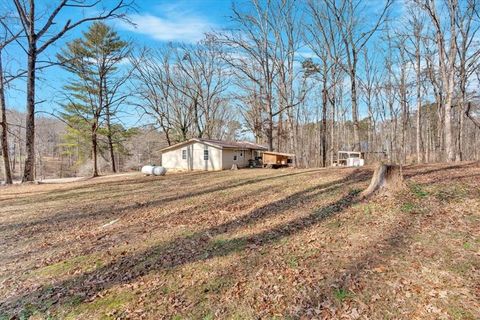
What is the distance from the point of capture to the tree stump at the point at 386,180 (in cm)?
611

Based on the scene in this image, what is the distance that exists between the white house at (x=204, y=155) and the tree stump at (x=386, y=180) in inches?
594

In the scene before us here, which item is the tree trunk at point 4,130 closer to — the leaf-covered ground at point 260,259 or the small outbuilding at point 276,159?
the leaf-covered ground at point 260,259

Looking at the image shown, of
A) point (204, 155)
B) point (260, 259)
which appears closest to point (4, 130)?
point (204, 155)

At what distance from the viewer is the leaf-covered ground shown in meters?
2.86

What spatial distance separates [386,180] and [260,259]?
3920 mm

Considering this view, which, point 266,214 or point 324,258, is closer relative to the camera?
point 324,258

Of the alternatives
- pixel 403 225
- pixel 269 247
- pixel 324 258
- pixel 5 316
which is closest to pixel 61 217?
pixel 5 316

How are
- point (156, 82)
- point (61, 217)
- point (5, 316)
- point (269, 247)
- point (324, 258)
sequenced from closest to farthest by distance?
point (5, 316)
point (324, 258)
point (269, 247)
point (61, 217)
point (156, 82)

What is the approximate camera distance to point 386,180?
20.3 feet

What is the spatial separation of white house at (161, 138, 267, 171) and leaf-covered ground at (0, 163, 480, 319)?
14087 millimetres

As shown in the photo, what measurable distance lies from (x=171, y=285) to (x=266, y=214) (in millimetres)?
2910

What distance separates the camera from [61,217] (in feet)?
22.0

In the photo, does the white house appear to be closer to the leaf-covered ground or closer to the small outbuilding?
the small outbuilding

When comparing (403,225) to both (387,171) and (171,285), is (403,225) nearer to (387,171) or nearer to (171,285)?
(387,171)
